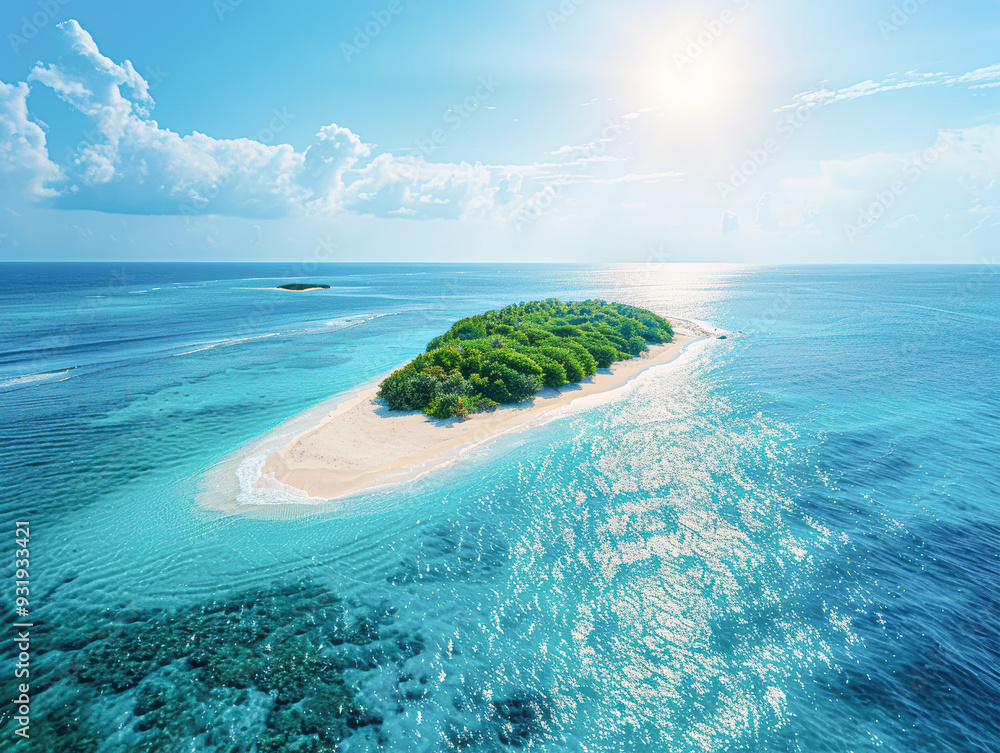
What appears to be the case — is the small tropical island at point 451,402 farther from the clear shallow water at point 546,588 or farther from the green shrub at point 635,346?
the clear shallow water at point 546,588

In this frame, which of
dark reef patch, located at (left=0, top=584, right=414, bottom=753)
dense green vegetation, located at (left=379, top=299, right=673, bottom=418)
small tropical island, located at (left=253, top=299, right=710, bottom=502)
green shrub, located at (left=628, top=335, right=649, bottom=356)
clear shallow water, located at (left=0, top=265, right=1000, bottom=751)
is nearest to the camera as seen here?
dark reef patch, located at (left=0, top=584, right=414, bottom=753)

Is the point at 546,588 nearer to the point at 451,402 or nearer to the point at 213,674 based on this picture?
the point at 213,674

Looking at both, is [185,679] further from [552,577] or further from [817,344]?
[817,344]

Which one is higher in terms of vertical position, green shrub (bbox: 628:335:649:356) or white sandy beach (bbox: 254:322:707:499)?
green shrub (bbox: 628:335:649:356)

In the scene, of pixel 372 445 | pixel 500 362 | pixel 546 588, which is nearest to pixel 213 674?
pixel 546 588

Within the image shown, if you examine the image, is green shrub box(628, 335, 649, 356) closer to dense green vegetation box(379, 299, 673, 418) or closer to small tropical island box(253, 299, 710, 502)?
dense green vegetation box(379, 299, 673, 418)

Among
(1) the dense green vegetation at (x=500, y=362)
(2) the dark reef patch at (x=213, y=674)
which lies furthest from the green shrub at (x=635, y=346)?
(2) the dark reef patch at (x=213, y=674)


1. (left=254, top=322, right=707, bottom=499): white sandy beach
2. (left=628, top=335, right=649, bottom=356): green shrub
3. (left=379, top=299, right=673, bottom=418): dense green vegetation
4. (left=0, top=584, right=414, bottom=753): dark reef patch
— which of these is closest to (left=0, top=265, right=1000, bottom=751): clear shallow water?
(left=0, top=584, right=414, bottom=753): dark reef patch
